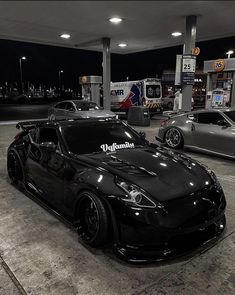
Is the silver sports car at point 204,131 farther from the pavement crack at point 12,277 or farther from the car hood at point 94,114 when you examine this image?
the pavement crack at point 12,277

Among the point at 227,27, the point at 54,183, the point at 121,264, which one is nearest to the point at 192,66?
the point at 227,27

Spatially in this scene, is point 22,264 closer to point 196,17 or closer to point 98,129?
point 98,129

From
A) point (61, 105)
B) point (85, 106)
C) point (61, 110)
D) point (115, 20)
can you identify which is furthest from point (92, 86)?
point (115, 20)

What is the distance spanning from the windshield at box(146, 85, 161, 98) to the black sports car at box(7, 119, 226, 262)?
45.9ft

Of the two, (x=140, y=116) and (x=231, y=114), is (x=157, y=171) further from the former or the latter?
(x=140, y=116)

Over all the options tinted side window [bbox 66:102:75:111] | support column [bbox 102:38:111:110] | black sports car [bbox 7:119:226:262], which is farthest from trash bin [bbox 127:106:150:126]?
black sports car [bbox 7:119:226:262]

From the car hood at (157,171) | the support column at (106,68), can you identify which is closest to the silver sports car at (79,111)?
the support column at (106,68)

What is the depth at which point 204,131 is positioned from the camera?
6.98 m

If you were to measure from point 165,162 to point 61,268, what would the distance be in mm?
1654

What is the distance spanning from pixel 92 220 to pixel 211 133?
4.69 m

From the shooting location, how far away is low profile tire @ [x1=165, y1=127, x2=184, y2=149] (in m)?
7.74

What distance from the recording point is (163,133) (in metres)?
8.31

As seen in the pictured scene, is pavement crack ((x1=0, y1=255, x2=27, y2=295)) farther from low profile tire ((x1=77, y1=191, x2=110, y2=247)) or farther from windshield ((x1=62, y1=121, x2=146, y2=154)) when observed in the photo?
windshield ((x1=62, y1=121, x2=146, y2=154))

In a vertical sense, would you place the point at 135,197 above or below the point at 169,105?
above
